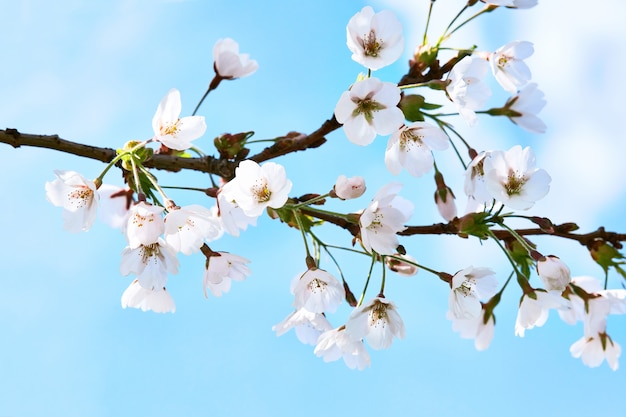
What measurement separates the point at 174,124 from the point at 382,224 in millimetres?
686

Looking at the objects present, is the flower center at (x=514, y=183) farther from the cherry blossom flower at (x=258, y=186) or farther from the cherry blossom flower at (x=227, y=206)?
the cherry blossom flower at (x=227, y=206)

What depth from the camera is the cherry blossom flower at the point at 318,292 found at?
7.03ft

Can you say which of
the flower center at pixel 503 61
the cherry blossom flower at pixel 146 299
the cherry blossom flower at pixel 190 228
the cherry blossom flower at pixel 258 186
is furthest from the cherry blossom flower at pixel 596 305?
the cherry blossom flower at pixel 146 299

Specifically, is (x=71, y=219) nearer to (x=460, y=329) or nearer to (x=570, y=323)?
(x=460, y=329)

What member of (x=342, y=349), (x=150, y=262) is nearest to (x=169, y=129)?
(x=150, y=262)

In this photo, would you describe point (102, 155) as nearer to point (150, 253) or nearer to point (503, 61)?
point (150, 253)

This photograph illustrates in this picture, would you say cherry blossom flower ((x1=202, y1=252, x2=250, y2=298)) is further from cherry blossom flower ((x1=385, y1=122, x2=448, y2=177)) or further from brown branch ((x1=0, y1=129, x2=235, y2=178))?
cherry blossom flower ((x1=385, y1=122, x2=448, y2=177))

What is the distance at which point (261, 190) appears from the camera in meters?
2.05

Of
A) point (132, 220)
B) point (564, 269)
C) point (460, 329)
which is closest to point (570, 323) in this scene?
point (460, 329)

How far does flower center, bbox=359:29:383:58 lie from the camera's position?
212 centimetres

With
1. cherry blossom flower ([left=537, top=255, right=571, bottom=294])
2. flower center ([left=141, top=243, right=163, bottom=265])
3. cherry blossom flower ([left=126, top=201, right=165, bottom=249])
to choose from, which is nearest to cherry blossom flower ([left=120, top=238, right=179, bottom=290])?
flower center ([left=141, top=243, right=163, bottom=265])

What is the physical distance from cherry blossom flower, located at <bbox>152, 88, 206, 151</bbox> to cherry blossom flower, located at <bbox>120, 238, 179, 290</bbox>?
1.00 feet

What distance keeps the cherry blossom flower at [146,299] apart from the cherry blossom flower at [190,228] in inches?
14.9

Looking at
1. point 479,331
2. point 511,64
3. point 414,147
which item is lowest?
point 479,331
